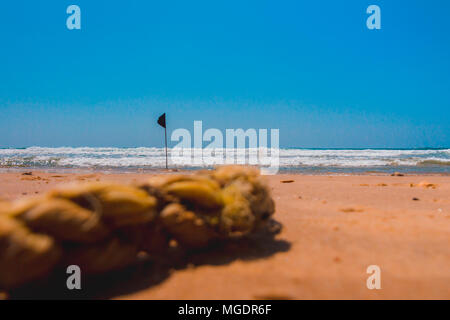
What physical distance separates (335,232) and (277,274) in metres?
1.10

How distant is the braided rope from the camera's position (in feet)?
4.95

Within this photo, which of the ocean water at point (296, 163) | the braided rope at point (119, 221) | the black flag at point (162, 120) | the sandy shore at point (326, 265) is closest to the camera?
the braided rope at point (119, 221)

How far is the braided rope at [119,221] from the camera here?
1508mm

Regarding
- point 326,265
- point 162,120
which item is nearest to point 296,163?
point 162,120

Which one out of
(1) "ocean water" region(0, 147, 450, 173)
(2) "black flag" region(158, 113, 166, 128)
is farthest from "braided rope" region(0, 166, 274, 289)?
(1) "ocean water" region(0, 147, 450, 173)

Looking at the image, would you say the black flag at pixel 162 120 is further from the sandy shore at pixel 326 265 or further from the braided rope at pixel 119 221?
the braided rope at pixel 119 221

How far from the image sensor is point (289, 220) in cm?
332

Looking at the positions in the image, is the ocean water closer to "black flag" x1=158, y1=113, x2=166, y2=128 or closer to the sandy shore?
"black flag" x1=158, y1=113, x2=166, y2=128

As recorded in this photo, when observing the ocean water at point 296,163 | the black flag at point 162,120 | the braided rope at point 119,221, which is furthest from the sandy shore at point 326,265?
the ocean water at point 296,163

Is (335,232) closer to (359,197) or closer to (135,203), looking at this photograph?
(135,203)

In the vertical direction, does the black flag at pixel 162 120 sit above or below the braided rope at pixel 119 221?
above

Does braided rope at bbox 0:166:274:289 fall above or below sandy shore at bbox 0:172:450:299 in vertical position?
above
